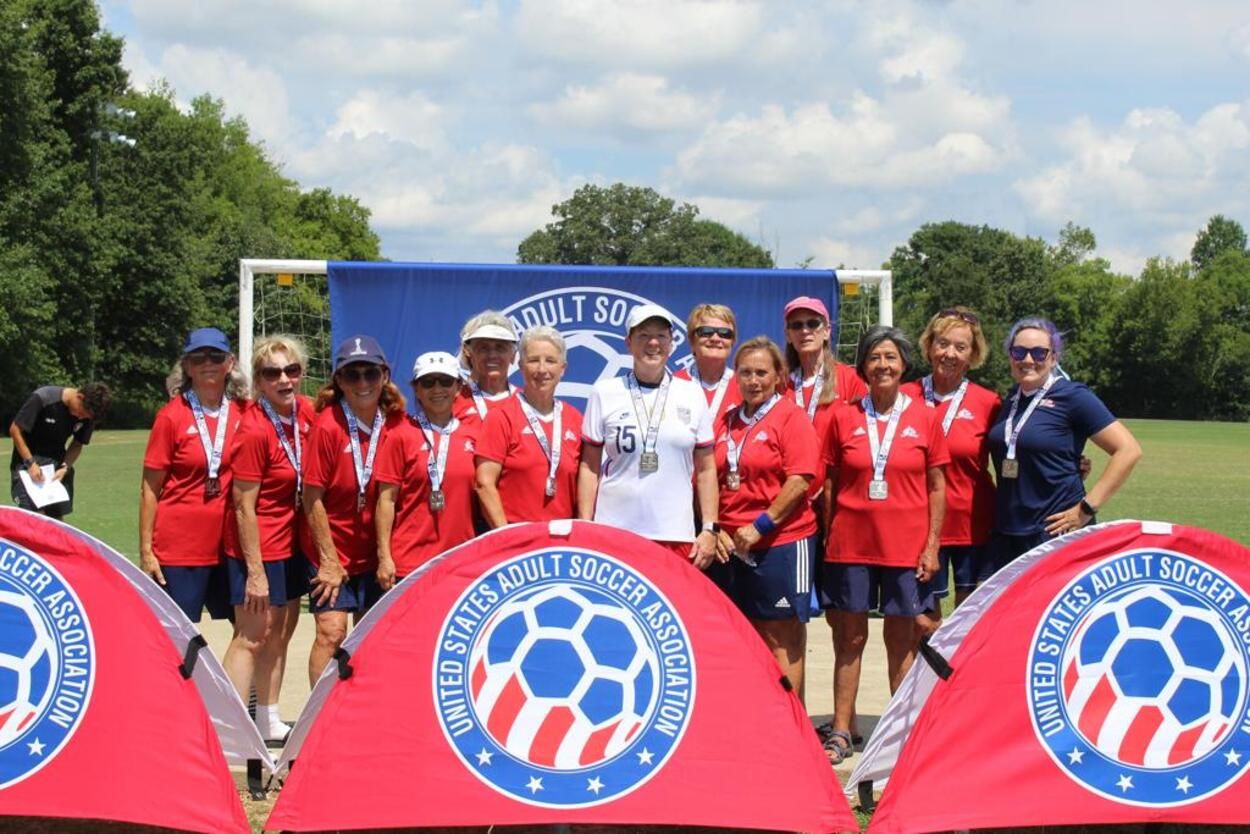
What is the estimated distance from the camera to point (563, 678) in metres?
4.43

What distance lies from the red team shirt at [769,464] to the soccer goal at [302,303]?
3266 mm

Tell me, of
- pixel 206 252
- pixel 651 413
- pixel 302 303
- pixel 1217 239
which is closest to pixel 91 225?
pixel 206 252

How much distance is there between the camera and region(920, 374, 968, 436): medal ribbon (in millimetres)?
5855

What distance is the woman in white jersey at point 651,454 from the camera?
17.5ft

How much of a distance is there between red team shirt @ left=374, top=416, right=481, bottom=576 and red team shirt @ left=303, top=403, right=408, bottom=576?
4.4 inches

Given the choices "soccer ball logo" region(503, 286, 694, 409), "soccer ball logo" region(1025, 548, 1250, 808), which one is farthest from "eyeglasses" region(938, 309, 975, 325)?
"soccer ball logo" region(503, 286, 694, 409)

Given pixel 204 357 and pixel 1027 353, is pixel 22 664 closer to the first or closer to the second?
pixel 204 357

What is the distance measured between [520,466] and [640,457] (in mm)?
524

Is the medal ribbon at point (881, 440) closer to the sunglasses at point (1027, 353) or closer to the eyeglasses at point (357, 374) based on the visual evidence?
the sunglasses at point (1027, 353)

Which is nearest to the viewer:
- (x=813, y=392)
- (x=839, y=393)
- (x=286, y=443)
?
(x=286, y=443)

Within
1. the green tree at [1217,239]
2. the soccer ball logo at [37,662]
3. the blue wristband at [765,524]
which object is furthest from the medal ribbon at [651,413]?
the green tree at [1217,239]

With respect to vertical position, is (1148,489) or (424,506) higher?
(424,506)

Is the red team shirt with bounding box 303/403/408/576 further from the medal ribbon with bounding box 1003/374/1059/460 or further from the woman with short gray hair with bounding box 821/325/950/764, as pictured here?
the medal ribbon with bounding box 1003/374/1059/460

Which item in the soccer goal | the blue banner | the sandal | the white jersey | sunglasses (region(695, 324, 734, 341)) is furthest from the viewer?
the soccer goal
